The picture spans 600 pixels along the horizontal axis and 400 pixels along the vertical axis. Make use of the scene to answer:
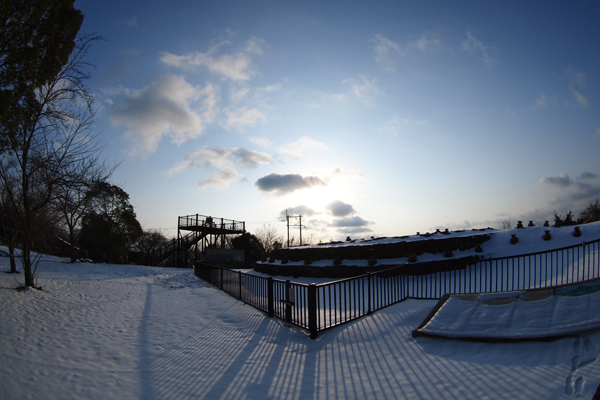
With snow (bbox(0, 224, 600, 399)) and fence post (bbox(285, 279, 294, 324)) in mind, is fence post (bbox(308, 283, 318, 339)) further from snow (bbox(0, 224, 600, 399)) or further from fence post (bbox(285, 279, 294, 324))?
fence post (bbox(285, 279, 294, 324))

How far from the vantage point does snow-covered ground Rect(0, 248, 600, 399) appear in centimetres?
402

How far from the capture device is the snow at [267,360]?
158 inches

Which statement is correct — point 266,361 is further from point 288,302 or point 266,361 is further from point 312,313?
point 288,302

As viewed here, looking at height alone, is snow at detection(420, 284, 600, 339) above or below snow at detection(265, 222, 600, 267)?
below

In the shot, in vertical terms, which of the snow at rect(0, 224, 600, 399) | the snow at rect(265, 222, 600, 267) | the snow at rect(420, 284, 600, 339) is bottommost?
the snow at rect(0, 224, 600, 399)

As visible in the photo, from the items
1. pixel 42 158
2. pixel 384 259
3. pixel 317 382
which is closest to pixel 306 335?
pixel 317 382

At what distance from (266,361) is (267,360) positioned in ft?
0.17

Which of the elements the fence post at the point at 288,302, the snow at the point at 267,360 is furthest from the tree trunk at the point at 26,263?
the fence post at the point at 288,302

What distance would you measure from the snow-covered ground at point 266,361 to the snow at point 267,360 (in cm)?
2

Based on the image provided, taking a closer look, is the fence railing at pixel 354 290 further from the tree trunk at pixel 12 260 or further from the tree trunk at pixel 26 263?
the tree trunk at pixel 12 260

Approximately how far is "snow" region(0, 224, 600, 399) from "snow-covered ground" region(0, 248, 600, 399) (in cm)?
2

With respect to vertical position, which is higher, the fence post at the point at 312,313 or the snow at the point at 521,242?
the snow at the point at 521,242

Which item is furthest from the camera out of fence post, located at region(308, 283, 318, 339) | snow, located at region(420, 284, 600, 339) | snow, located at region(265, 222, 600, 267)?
snow, located at region(265, 222, 600, 267)

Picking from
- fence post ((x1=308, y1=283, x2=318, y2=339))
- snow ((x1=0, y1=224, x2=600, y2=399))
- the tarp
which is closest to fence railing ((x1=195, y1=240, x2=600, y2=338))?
fence post ((x1=308, y1=283, x2=318, y2=339))
